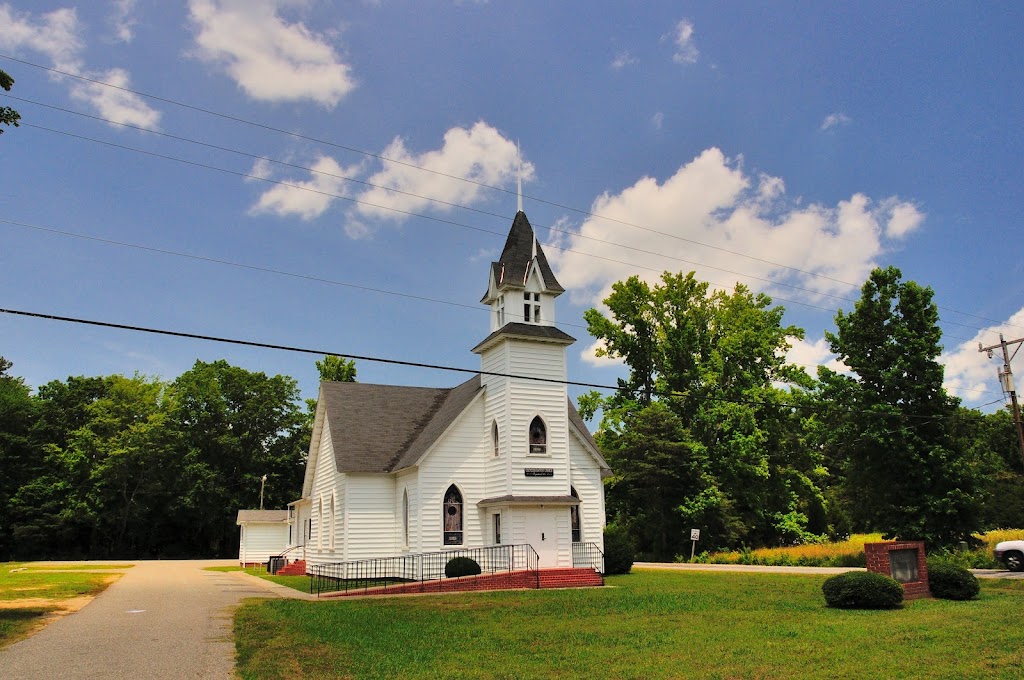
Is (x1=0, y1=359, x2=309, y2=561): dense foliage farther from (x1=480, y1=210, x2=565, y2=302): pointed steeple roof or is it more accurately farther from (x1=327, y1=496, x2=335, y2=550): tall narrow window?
(x1=480, y1=210, x2=565, y2=302): pointed steeple roof

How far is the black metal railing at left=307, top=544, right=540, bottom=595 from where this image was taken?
2742 cm

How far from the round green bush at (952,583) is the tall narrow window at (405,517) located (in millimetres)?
18295

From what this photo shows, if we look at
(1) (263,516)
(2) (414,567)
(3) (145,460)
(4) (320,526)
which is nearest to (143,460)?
(3) (145,460)

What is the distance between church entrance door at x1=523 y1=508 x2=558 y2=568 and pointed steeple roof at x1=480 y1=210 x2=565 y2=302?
8797mm

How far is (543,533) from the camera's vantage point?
28141 mm

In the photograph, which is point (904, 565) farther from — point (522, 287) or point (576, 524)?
point (522, 287)

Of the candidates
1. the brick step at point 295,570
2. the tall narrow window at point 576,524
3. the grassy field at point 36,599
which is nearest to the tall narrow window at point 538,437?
the tall narrow window at point 576,524

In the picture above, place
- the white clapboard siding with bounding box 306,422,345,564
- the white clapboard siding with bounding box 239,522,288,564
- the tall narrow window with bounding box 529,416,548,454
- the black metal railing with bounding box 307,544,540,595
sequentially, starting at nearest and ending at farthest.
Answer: the black metal railing with bounding box 307,544,540,595, the tall narrow window with bounding box 529,416,548,454, the white clapboard siding with bounding box 306,422,345,564, the white clapboard siding with bounding box 239,522,288,564

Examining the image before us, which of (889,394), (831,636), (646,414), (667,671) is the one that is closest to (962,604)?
(831,636)

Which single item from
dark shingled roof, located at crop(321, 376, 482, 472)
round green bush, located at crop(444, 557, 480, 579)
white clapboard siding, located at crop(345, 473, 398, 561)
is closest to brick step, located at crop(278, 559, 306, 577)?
white clapboard siding, located at crop(345, 473, 398, 561)

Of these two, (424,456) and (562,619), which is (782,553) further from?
(562,619)

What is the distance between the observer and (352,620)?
1683cm

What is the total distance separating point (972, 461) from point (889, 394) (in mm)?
4327

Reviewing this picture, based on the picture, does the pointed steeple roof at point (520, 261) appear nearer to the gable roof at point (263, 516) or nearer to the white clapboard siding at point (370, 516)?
the white clapboard siding at point (370, 516)
